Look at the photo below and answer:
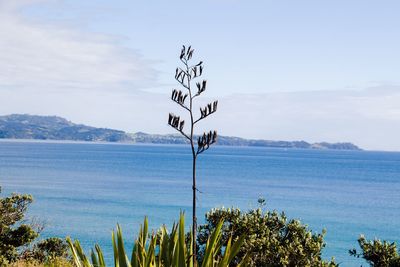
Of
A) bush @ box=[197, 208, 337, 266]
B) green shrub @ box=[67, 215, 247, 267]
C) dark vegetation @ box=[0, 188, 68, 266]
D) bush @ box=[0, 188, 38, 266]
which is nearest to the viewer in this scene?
green shrub @ box=[67, 215, 247, 267]

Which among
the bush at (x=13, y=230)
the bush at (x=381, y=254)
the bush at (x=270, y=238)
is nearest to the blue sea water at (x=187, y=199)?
the bush at (x=13, y=230)

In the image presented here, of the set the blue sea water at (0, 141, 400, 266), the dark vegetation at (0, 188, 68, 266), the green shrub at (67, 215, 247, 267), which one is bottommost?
the blue sea water at (0, 141, 400, 266)

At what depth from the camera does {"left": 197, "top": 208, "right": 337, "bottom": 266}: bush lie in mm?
11797

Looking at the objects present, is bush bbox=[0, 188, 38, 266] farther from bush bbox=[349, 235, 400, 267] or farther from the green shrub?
the green shrub

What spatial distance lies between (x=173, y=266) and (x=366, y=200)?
72.7m

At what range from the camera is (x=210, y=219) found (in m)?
12.6

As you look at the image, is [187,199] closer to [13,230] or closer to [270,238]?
[13,230]

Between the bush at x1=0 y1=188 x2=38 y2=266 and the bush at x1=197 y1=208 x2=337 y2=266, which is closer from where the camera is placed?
the bush at x1=197 y1=208 x2=337 y2=266

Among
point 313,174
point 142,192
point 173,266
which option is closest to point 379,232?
point 142,192

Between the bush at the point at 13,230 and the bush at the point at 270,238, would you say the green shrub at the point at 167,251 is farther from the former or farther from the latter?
the bush at the point at 13,230

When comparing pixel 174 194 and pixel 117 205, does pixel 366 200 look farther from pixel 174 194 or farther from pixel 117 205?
pixel 117 205

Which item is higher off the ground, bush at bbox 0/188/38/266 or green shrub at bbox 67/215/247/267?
green shrub at bbox 67/215/247/267

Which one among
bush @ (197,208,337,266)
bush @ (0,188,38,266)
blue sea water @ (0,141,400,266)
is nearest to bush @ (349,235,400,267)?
bush @ (197,208,337,266)

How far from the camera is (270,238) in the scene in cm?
1238
